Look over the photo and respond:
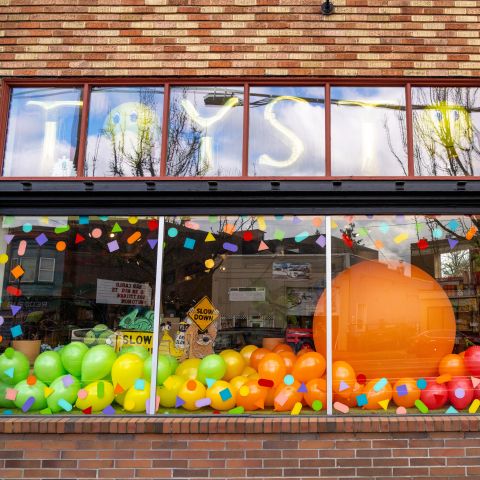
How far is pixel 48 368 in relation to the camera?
5.13 m

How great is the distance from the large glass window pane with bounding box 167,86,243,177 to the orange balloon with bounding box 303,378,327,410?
2.25 meters

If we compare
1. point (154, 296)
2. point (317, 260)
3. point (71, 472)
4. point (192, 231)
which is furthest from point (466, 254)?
point (71, 472)

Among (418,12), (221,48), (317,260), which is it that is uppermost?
(418,12)

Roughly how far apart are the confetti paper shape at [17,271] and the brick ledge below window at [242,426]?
154 centimetres

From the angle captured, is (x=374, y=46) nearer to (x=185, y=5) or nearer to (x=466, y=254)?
(x=185, y=5)

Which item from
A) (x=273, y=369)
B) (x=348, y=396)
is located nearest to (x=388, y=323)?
(x=348, y=396)

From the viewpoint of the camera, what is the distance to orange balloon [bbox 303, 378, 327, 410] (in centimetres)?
487

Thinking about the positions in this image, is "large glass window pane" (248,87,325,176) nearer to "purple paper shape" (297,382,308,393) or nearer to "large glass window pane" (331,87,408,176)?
Answer: "large glass window pane" (331,87,408,176)

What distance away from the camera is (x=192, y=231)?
18.0 feet

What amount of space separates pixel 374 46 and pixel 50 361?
4.57 m

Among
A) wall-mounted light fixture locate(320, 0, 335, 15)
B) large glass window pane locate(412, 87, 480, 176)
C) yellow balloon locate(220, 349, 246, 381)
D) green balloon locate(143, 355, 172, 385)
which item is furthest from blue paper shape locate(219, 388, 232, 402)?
wall-mounted light fixture locate(320, 0, 335, 15)

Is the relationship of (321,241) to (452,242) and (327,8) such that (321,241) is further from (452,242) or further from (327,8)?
(327,8)

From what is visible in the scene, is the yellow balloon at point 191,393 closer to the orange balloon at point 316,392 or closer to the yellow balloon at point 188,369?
the yellow balloon at point 188,369

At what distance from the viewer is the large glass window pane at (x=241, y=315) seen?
498cm
